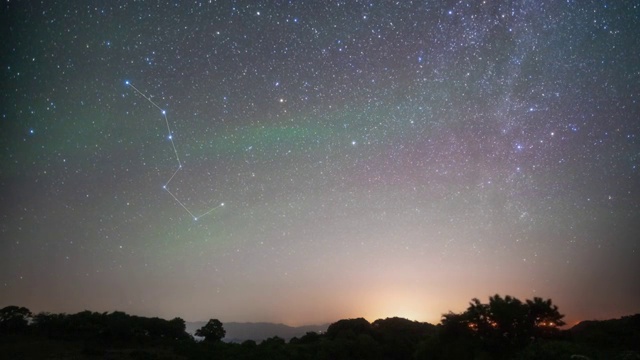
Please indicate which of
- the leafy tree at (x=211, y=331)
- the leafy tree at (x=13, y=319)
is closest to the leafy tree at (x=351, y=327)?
the leafy tree at (x=211, y=331)

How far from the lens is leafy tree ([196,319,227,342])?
3347 cm

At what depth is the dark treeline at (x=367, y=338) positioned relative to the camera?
17.6m

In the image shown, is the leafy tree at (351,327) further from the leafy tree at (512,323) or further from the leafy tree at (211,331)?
the leafy tree at (512,323)

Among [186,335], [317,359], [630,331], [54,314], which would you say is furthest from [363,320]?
[54,314]

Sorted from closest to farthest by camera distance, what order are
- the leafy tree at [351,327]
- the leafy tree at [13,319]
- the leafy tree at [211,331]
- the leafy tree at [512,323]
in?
the leafy tree at [512,323] < the leafy tree at [13,319] < the leafy tree at [211,331] < the leafy tree at [351,327]

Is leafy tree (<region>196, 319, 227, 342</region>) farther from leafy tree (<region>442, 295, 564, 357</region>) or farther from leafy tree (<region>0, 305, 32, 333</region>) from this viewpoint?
leafy tree (<region>442, 295, 564, 357</region>)

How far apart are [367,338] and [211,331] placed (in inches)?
605

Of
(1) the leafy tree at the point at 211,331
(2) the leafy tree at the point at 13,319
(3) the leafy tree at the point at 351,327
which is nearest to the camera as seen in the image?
(2) the leafy tree at the point at 13,319

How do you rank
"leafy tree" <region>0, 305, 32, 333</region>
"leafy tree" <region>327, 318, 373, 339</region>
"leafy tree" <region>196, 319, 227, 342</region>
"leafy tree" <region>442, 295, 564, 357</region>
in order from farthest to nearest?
"leafy tree" <region>327, 318, 373, 339</region>, "leafy tree" <region>196, 319, 227, 342</region>, "leafy tree" <region>0, 305, 32, 333</region>, "leafy tree" <region>442, 295, 564, 357</region>

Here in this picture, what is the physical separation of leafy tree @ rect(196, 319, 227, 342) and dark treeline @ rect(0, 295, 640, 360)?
0.29 ft

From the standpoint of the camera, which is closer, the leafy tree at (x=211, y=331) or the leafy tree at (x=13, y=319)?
the leafy tree at (x=13, y=319)

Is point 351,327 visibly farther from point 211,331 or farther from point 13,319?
point 13,319

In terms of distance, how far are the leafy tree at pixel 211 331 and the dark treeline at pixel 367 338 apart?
9cm

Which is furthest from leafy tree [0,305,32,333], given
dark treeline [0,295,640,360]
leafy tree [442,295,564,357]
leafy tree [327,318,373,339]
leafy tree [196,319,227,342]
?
leafy tree [442,295,564,357]
